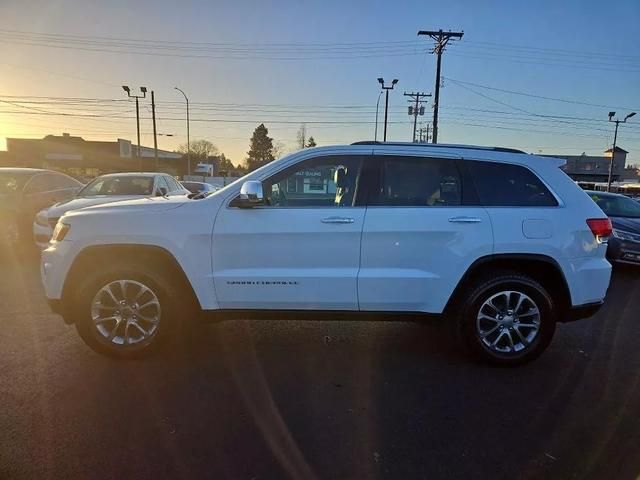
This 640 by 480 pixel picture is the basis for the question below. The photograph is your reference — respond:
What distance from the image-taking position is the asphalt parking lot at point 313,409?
263 cm

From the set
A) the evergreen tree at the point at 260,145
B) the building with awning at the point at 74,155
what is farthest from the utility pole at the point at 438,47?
the evergreen tree at the point at 260,145

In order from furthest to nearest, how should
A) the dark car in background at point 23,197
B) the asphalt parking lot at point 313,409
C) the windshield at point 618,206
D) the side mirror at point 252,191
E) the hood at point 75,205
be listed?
the dark car in background at point 23,197, the windshield at point 618,206, the hood at point 75,205, the side mirror at point 252,191, the asphalt parking lot at point 313,409

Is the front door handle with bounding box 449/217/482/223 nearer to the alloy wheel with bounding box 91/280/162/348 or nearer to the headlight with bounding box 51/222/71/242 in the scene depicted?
the alloy wheel with bounding box 91/280/162/348

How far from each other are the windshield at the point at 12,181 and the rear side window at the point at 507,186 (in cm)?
961

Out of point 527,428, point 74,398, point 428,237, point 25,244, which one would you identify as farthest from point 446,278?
point 25,244

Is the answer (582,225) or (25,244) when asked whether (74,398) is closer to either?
(582,225)

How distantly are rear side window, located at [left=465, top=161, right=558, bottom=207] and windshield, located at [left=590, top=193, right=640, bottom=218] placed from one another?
6283 millimetres

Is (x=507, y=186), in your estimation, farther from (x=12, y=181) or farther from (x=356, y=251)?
(x=12, y=181)

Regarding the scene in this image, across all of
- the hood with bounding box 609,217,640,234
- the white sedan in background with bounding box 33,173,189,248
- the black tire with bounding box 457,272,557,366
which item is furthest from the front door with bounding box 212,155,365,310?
the hood with bounding box 609,217,640,234

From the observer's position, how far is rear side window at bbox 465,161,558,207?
12.8ft

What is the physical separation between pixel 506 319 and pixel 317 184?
2.03 meters

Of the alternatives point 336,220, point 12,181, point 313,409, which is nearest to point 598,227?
point 336,220

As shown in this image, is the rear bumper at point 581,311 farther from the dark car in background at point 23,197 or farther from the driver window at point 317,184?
the dark car in background at point 23,197

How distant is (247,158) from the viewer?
100250mm
